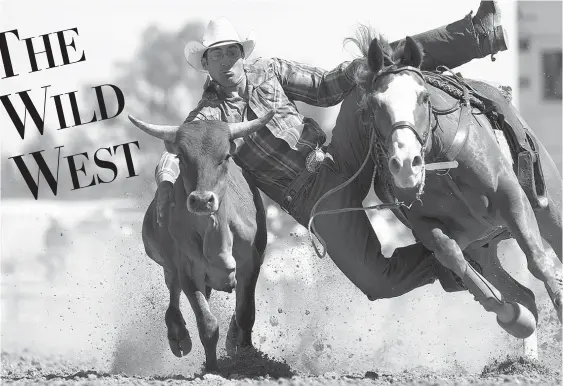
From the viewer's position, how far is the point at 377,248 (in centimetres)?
711

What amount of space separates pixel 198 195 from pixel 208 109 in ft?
2.94

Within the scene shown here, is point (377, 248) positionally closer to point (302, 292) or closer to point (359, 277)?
point (359, 277)

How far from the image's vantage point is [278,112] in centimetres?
733

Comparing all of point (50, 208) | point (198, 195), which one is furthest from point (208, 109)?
point (50, 208)

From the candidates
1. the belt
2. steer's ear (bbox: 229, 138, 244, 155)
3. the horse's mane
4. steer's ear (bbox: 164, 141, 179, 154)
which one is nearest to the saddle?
the horse's mane

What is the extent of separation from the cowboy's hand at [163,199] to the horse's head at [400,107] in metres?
1.37

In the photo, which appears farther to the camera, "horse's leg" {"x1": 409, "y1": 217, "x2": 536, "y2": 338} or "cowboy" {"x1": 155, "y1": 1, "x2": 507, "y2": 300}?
"cowboy" {"x1": 155, "y1": 1, "x2": 507, "y2": 300}

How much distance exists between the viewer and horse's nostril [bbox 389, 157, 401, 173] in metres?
5.93

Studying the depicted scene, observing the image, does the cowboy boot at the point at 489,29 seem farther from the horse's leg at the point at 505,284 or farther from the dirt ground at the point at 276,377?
the dirt ground at the point at 276,377

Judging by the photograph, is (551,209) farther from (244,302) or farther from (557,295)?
(244,302)

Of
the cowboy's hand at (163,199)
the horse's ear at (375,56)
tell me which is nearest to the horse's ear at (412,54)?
the horse's ear at (375,56)

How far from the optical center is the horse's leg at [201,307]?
7094 mm

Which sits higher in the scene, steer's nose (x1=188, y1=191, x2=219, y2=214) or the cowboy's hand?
steer's nose (x1=188, y1=191, x2=219, y2=214)

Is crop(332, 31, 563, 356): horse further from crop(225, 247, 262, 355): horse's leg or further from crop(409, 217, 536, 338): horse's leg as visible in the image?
crop(225, 247, 262, 355): horse's leg
